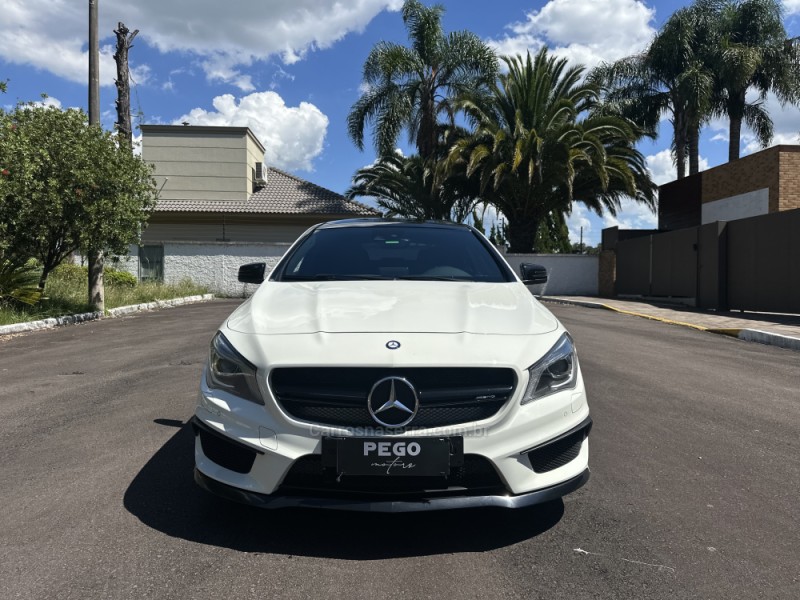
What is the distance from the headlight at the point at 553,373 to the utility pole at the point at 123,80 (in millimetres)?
15912

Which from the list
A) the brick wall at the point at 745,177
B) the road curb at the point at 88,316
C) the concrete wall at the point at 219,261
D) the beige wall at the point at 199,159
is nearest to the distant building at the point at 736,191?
the brick wall at the point at 745,177

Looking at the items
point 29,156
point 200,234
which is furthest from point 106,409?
point 200,234

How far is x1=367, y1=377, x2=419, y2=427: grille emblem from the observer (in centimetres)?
253

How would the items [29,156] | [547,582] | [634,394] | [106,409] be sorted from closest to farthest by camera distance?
[547,582], [106,409], [634,394], [29,156]

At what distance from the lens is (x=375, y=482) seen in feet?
8.36

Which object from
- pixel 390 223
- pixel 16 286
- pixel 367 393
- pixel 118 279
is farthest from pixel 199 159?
pixel 367 393

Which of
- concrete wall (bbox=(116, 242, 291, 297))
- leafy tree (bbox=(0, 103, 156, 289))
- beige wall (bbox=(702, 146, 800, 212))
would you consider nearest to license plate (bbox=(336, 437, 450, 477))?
leafy tree (bbox=(0, 103, 156, 289))

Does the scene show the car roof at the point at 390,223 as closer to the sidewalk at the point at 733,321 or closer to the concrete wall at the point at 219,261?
the sidewalk at the point at 733,321

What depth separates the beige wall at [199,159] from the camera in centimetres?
2702

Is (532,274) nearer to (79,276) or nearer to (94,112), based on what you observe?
(94,112)

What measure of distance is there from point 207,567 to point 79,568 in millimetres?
506

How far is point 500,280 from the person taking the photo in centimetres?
389

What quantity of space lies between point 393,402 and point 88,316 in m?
12.1

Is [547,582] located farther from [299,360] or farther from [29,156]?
[29,156]
